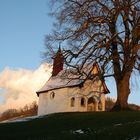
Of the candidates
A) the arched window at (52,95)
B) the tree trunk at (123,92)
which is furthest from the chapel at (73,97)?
the tree trunk at (123,92)

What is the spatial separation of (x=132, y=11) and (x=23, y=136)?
17.4 meters

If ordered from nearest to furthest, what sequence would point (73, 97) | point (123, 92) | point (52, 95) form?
1. point (123, 92)
2. point (73, 97)
3. point (52, 95)

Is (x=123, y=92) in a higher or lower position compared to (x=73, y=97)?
lower

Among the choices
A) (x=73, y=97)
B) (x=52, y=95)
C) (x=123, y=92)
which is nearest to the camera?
(x=123, y=92)

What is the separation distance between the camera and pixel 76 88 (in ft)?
173

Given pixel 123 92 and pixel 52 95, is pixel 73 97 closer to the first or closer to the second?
pixel 52 95

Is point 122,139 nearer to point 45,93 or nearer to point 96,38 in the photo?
point 96,38

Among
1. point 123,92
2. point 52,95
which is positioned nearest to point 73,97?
point 52,95

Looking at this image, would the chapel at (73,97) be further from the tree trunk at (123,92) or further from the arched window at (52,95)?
the tree trunk at (123,92)

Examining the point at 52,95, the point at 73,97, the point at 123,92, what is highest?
the point at 52,95

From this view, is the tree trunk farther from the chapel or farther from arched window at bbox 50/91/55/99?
arched window at bbox 50/91/55/99

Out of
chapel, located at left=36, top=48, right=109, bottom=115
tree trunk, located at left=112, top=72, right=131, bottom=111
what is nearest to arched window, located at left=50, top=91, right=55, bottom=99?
chapel, located at left=36, top=48, right=109, bottom=115

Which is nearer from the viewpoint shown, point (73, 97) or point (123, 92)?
point (123, 92)

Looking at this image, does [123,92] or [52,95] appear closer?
[123,92]
